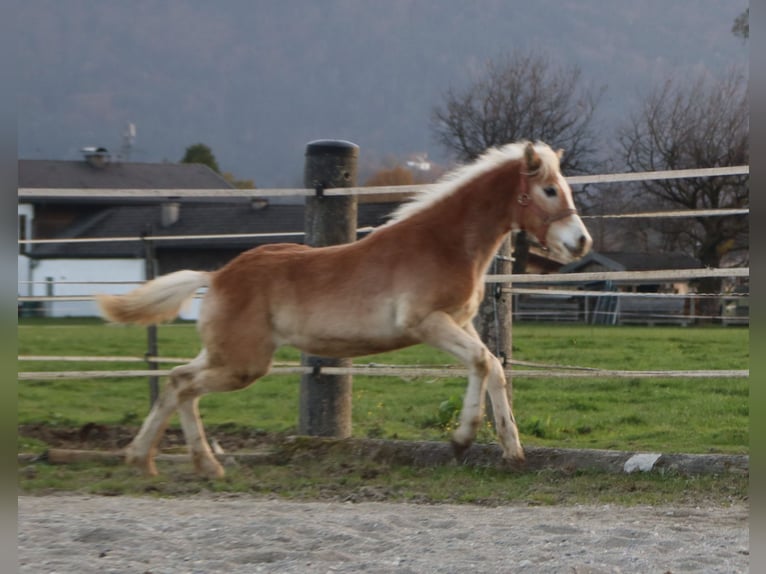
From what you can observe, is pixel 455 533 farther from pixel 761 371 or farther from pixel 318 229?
pixel 318 229

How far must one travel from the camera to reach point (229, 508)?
14.4 ft

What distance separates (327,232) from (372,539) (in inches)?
129

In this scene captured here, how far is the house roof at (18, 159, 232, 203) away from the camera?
50.9 metres

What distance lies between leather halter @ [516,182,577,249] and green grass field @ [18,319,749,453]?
1.64 meters


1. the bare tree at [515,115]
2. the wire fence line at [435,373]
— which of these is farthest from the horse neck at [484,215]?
the bare tree at [515,115]

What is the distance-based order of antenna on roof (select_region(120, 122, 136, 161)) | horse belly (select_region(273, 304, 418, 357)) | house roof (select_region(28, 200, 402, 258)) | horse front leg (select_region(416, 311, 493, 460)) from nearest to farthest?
horse front leg (select_region(416, 311, 493, 460))
horse belly (select_region(273, 304, 418, 357))
house roof (select_region(28, 200, 402, 258))
antenna on roof (select_region(120, 122, 136, 161))

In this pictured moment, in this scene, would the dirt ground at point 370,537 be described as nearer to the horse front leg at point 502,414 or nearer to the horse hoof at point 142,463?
the horse front leg at point 502,414

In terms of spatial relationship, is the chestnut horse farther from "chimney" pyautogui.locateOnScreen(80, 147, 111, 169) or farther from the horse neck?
"chimney" pyautogui.locateOnScreen(80, 147, 111, 169)

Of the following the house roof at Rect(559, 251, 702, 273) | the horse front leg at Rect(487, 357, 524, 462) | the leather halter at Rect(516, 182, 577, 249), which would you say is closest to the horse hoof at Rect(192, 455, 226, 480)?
the horse front leg at Rect(487, 357, 524, 462)

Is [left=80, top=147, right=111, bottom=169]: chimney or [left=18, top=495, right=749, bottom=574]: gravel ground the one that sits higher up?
[left=80, top=147, right=111, bottom=169]: chimney

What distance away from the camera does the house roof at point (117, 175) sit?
50875mm

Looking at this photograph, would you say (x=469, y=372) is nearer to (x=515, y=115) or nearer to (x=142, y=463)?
(x=142, y=463)

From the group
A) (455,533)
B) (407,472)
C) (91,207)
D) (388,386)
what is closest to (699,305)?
(388,386)

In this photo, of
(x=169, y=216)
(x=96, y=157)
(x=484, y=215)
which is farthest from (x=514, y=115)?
(x=484, y=215)
